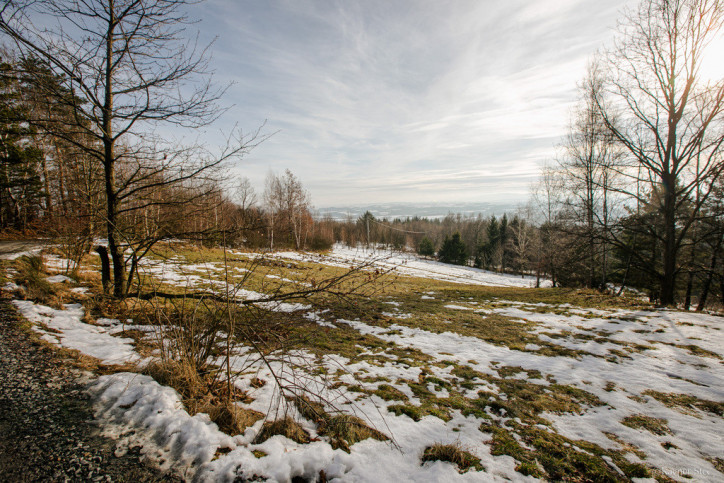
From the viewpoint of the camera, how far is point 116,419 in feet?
8.11

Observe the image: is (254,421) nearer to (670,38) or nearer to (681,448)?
(681,448)

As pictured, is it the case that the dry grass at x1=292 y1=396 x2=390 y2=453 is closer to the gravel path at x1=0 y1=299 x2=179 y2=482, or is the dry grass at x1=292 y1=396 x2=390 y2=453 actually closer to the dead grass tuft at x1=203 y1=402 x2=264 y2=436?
the dead grass tuft at x1=203 y1=402 x2=264 y2=436

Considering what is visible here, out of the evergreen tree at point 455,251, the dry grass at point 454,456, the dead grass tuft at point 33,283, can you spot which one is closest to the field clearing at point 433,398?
the dry grass at point 454,456

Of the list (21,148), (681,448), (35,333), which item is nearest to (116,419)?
(35,333)

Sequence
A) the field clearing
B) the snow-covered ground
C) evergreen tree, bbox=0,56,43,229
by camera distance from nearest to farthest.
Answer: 1. the field clearing
2. the snow-covered ground
3. evergreen tree, bbox=0,56,43,229

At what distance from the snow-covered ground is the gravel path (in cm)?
225

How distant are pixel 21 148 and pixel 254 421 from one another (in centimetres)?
2488

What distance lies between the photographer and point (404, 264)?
2736 millimetres

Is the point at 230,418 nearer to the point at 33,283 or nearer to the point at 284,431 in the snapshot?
the point at 284,431

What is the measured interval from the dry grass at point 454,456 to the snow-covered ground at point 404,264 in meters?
1.71


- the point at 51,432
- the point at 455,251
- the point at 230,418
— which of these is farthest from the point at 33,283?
the point at 455,251

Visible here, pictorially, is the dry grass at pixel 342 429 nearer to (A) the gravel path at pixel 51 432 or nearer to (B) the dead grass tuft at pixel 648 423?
→ (A) the gravel path at pixel 51 432

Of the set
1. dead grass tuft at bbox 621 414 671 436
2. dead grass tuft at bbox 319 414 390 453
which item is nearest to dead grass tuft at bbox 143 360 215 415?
dead grass tuft at bbox 319 414 390 453

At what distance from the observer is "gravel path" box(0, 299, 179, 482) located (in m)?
1.92
